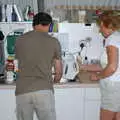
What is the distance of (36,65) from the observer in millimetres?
2490

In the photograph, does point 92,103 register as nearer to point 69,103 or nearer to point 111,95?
point 69,103

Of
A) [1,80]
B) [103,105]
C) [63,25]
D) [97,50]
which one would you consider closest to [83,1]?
[63,25]

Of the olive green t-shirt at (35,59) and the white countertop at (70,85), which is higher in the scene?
the olive green t-shirt at (35,59)

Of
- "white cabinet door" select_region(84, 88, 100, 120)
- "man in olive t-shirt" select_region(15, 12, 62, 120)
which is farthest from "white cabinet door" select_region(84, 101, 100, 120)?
"man in olive t-shirt" select_region(15, 12, 62, 120)

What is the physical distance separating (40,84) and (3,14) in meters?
1.26

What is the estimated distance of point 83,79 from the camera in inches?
129

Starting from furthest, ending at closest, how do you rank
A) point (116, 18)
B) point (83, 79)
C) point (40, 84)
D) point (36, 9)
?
point (36, 9) → point (83, 79) → point (40, 84) → point (116, 18)

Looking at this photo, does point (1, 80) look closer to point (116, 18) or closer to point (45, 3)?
point (45, 3)

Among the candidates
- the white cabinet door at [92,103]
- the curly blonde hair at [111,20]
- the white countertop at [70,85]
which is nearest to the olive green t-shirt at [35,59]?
the curly blonde hair at [111,20]

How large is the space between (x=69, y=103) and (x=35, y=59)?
895 millimetres

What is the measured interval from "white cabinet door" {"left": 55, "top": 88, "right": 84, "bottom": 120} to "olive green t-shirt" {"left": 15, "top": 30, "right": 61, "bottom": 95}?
0.64 m

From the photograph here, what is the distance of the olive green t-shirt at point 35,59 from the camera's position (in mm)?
2490

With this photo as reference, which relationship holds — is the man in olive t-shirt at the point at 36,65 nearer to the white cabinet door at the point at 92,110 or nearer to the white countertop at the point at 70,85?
the white countertop at the point at 70,85

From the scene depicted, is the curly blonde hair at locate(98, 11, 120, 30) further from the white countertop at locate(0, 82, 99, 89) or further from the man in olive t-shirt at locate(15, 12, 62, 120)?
the white countertop at locate(0, 82, 99, 89)
